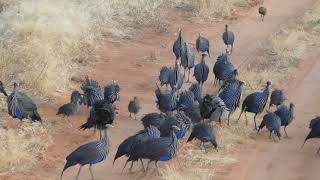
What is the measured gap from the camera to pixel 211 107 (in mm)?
12609

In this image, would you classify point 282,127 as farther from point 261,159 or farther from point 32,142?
point 32,142

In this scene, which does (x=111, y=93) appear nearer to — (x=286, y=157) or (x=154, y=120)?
(x=154, y=120)

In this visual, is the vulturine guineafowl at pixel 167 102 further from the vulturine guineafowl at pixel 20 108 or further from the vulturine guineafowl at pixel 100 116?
the vulturine guineafowl at pixel 20 108

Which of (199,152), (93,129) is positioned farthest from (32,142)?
(199,152)

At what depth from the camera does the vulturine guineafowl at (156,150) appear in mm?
10594

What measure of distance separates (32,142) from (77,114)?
2.12 m

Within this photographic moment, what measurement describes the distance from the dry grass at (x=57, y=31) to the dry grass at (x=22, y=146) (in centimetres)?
223

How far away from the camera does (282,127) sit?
1372cm

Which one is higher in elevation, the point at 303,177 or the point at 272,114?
the point at 272,114

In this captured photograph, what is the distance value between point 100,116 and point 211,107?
225 cm

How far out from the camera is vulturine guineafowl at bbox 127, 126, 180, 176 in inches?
417

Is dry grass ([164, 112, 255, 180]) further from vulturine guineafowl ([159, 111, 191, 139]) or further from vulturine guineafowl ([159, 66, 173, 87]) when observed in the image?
vulturine guineafowl ([159, 66, 173, 87])

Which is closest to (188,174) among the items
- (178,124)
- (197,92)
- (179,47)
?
(178,124)

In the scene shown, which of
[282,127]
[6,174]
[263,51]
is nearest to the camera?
[6,174]
